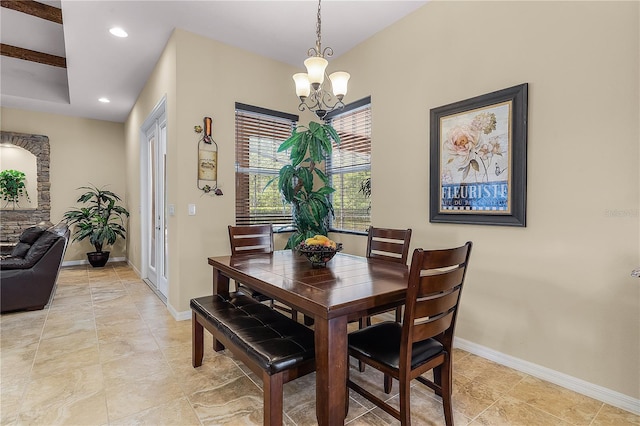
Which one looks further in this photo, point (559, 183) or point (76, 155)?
point (76, 155)

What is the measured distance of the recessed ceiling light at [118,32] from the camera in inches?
130

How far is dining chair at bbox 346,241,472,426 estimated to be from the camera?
1.43 m

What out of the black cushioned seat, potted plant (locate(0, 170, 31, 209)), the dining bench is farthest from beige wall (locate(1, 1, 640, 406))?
potted plant (locate(0, 170, 31, 209))

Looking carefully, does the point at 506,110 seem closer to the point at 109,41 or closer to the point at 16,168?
the point at 109,41

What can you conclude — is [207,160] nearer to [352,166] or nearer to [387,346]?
[352,166]

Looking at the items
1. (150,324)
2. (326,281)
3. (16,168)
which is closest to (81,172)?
(16,168)

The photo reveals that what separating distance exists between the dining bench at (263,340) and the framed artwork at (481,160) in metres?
1.64

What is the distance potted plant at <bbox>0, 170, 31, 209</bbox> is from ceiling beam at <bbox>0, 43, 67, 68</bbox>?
255cm

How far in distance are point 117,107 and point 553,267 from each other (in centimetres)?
681

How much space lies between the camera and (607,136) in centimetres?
193

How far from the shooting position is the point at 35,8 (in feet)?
10.6

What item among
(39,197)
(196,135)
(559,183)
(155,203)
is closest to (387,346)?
(559,183)

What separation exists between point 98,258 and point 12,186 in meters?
1.88

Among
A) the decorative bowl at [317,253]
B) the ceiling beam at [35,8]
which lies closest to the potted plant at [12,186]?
the ceiling beam at [35,8]
